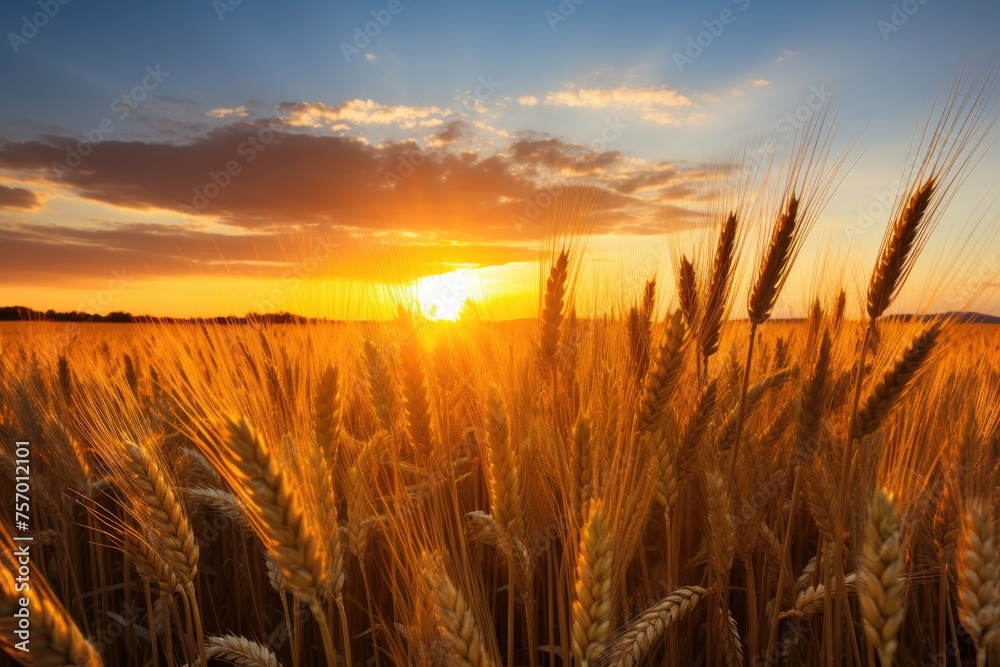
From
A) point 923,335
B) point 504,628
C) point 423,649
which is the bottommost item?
point 504,628

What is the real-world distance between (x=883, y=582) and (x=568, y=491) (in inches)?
37.2

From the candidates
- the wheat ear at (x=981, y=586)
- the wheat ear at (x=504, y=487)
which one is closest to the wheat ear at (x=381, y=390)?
the wheat ear at (x=504, y=487)

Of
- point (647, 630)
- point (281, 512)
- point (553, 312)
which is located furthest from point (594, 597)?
point (553, 312)

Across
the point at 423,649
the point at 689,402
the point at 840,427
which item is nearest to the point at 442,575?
the point at 423,649

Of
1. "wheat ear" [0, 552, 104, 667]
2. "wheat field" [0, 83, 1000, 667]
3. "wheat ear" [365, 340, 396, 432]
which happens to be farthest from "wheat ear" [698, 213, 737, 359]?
"wheat ear" [0, 552, 104, 667]

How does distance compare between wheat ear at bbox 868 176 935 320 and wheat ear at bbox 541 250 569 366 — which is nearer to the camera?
wheat ear at bbox 868 176 935 320

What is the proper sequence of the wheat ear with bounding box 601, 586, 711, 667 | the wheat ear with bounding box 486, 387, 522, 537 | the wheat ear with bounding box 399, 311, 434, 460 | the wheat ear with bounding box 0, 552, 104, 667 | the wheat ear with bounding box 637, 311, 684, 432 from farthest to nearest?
the wheat ear with bounding box 399, 311, 434, 460 < the wheat ear with bounding box 637, 311, 684, 432 < the wheat ear with bounding box 486, 387, 522, 537 < the wheat ear with bounding box 601, 586, 711, 667 < the wheat ear with bounding box 0, 552, 104, 667

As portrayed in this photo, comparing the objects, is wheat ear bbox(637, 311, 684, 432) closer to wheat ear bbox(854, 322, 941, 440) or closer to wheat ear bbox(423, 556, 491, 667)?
wheat ear bbox(854, 322, 941, 440)

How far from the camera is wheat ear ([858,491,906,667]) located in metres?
1.18

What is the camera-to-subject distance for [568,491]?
192cm

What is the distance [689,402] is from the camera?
228 centimetres

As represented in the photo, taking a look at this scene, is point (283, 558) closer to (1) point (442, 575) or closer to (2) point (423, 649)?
(1) point (442, 575)

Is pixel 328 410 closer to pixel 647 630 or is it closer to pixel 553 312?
pixel 553 312

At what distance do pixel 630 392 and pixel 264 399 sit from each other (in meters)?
1.45
